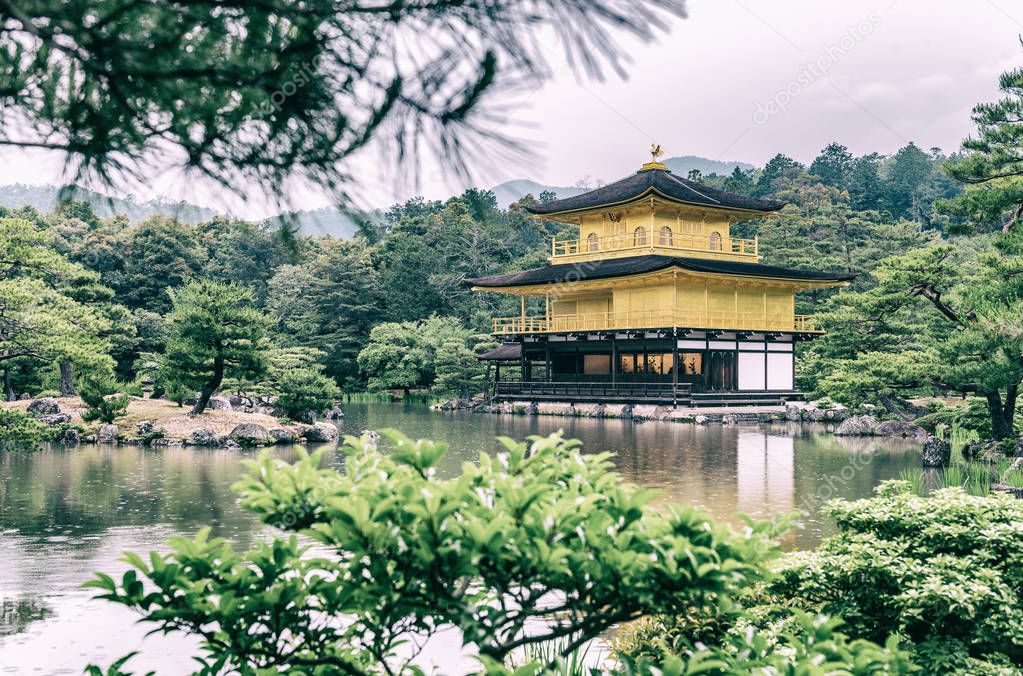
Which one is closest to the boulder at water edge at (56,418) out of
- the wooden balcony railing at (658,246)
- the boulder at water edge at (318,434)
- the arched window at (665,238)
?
the boulder at water edge at (318,434)

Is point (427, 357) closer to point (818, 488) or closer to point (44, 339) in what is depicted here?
point (44, 339)

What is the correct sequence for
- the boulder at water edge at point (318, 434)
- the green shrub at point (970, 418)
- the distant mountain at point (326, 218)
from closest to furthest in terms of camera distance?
the distant mountain at point (326, 218)
the green shrub at point (970, 418)
the boulder at water edge at point (318, 434)

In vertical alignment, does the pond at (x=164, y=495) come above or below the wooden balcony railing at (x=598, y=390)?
below

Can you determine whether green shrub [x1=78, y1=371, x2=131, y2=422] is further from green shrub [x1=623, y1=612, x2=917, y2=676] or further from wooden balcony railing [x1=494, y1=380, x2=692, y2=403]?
green shrub [x1=623, y1=612, x2=917, y2=676]

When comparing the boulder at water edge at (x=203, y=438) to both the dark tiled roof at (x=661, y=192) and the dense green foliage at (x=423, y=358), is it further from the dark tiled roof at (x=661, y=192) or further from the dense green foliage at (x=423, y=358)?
the dense green foliage at (x=423, y=358)

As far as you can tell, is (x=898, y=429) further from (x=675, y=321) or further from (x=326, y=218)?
(x=326, y=218)

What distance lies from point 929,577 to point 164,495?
8996 mm

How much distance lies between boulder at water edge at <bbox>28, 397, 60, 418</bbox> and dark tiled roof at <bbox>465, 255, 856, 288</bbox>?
544 inches

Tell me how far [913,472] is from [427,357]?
77.8 feet

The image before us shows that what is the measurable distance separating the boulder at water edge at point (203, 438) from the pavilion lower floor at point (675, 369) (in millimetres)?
12493

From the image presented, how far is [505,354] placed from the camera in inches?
1211

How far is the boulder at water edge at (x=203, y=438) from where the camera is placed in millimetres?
16828

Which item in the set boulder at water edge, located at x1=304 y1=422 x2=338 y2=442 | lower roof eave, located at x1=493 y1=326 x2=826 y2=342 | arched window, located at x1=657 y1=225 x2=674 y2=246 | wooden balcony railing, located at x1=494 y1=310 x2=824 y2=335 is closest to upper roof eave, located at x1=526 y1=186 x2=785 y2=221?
arched window, located at x1=657 y1=225 x2=674 y2=246

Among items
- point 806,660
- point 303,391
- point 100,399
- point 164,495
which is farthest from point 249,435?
point 806,660
